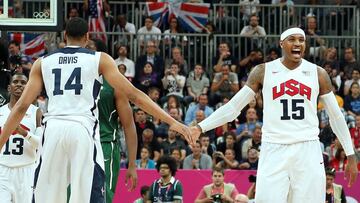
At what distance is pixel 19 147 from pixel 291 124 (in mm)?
4353

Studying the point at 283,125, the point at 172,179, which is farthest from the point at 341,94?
the point at 283,125

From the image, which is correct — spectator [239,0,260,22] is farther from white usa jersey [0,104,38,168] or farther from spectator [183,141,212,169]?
white usa jersey [0,104,38,168]


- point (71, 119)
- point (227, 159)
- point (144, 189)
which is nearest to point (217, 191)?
point (144, 189)

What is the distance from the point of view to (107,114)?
13820 mm

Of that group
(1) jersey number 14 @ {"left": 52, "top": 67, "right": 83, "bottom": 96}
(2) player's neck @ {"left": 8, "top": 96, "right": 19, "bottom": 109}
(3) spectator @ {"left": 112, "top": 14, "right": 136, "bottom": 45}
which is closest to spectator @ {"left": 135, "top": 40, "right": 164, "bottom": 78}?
(3) spectator @ {"left": 112, "top": 14, "right": 136, "bottom": 45}

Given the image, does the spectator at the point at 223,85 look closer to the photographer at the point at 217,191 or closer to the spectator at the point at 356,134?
→ the spectator at the point at 356,134

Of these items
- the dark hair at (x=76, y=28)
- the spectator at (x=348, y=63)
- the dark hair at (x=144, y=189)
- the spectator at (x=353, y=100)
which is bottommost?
the dark hair at (x=144, y=189)

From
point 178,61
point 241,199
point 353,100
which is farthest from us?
point 178,61

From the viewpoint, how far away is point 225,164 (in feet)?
74.0

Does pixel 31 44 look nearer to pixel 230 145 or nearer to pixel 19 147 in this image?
pixel 230 145

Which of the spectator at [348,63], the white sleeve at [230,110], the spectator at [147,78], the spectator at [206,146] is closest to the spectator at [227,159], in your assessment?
the spectator at [206,146]

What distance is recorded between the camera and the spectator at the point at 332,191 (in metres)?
19.3

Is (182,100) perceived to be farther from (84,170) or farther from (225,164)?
(84,170)

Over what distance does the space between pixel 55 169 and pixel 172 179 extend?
7766mm
